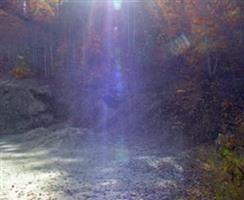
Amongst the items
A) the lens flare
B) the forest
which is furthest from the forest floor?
the lens flare

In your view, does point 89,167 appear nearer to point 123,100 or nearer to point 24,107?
point 123,100

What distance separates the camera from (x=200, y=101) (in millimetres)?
14367

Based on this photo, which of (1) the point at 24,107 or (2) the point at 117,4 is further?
(2) the point at 117,4

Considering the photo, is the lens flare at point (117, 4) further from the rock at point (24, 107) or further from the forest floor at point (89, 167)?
the forest floor at point (89, 167)

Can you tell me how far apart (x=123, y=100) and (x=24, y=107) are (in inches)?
155

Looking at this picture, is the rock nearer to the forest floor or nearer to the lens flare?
the forest floor

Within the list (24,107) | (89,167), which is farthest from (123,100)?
(89,167)

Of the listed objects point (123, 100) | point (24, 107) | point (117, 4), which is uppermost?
point (117, 4)

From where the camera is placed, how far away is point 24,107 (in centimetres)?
1800

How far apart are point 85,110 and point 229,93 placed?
512 cm

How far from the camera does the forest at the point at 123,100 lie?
866 centimetres

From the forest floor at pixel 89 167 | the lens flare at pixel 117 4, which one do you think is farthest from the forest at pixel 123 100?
the lens flare at pixel 117 4

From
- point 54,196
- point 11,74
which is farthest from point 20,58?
point 54,196

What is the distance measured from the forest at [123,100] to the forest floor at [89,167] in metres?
0.03
